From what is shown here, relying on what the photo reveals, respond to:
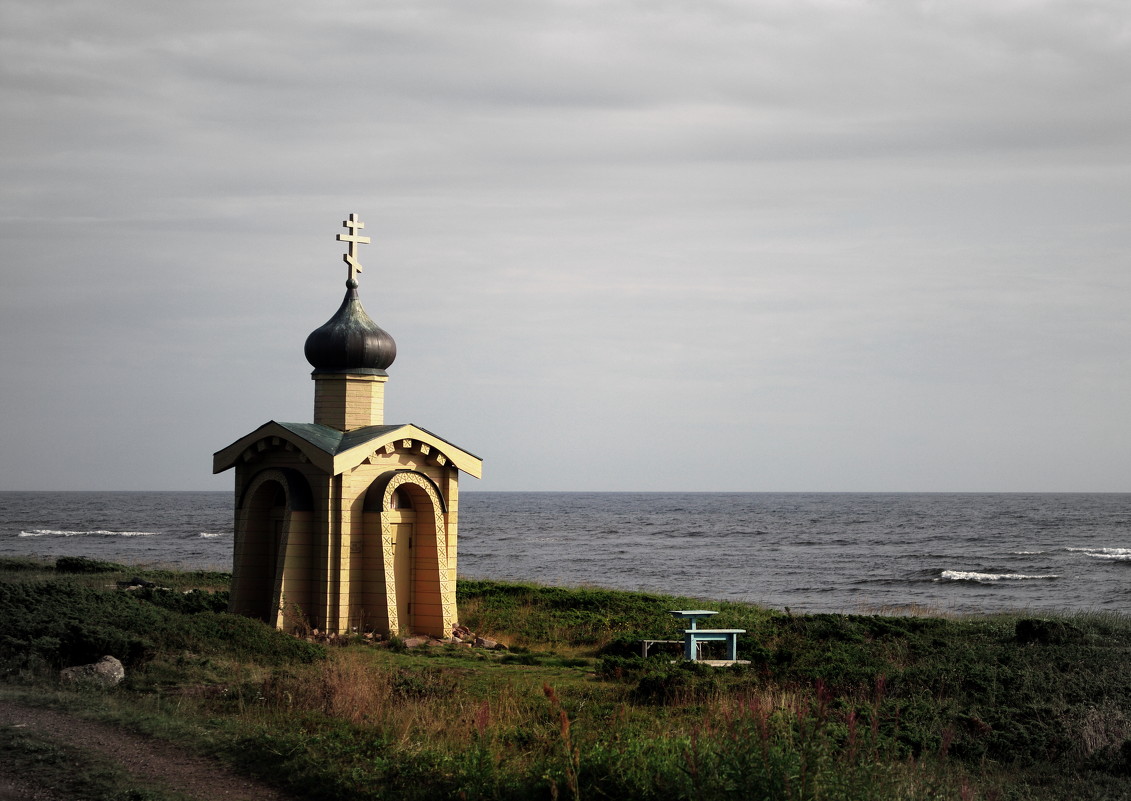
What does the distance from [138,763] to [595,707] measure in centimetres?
532

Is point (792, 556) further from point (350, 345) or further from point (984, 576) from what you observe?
point (350, 345)

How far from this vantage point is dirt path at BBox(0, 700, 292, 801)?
8.91 meters

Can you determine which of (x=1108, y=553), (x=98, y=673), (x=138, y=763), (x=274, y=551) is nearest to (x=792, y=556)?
(x=1108, y=553)

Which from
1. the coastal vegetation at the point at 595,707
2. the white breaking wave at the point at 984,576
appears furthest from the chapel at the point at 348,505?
the white breaking wave at the point at 984,576

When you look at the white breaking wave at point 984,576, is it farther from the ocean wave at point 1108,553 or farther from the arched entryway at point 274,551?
the arched entryway at point 274,551

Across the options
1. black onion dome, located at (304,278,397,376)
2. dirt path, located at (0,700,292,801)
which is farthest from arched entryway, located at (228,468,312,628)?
dirt path, located at (0,700,292,801)

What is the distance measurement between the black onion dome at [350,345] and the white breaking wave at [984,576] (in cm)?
3521

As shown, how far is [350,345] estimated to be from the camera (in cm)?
1986

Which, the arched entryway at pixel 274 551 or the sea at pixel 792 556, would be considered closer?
the arched entryway at pixel 274 551

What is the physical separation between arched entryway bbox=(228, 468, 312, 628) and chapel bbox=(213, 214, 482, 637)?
0.02 meters

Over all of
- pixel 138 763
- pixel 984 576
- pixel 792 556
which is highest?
pixel 138 763

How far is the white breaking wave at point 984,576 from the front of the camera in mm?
47647

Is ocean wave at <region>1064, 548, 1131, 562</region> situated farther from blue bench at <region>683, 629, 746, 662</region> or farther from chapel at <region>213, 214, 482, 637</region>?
chapel at <region>213, 214, 482, 637</region>

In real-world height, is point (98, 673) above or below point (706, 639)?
above
